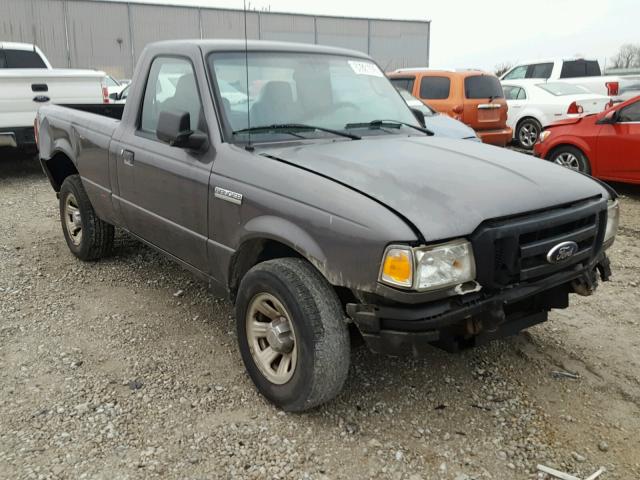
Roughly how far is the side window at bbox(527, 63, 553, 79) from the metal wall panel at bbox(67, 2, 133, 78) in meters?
27.0

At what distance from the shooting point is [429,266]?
7.82ft

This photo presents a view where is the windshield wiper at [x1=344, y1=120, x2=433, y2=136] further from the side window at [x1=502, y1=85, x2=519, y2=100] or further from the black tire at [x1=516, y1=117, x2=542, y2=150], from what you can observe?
the side window at [x1=502, y1=85, x2=519, y2=100]

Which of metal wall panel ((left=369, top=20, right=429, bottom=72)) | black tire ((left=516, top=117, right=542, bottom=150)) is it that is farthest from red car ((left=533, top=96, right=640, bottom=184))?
metal wall panel ((left=369, top=20, right=429, bottom=72))

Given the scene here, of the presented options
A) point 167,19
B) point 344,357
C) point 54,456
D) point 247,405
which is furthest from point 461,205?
point 167,19

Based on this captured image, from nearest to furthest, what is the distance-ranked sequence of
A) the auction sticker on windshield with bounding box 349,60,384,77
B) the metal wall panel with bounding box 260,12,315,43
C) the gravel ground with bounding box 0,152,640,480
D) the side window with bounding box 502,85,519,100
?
the gravel ground with bounding box 0,152,640,480
the auction sticker on windshield with bounding box 349,60,384,77
the side window with bounding box 502,85,519,100
the metal wall panel with bounding box 260,12,315,43

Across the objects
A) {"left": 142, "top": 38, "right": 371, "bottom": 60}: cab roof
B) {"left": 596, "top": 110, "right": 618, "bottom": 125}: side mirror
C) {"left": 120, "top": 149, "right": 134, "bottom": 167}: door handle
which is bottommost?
{"left": 120, "top": 149, "right": 134, "bottom": 167}: door handle

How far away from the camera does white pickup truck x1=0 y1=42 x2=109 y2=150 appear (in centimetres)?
805

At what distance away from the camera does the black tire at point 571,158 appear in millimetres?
8016

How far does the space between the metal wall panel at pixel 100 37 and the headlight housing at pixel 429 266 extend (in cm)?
3609

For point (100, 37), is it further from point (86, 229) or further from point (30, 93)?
point (86, 229)

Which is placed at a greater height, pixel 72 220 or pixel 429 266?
pixel 429 266

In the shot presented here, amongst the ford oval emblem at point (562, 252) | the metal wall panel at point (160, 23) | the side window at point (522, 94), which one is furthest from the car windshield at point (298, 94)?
the metal wall panel at point (160, 23)

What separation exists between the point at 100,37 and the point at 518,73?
28.0 m

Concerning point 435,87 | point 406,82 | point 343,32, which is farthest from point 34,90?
point 343,32
